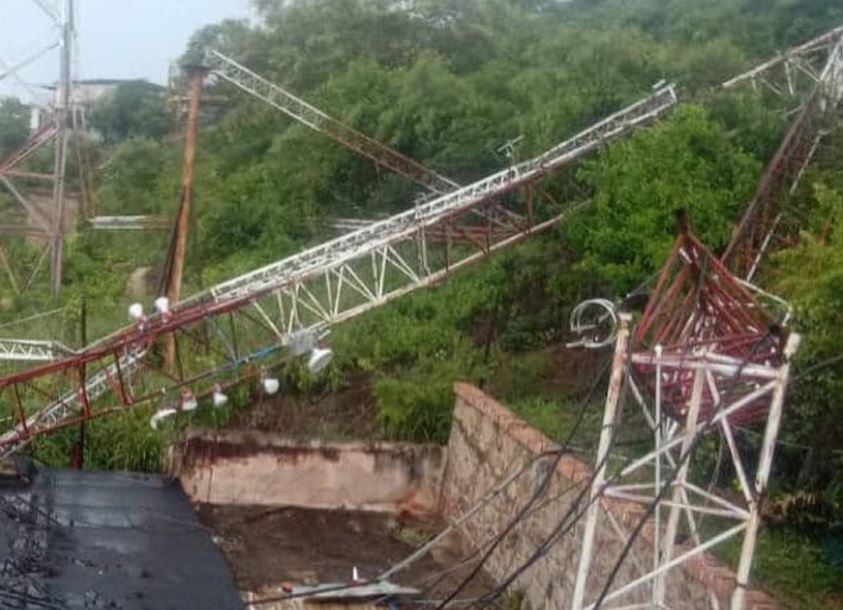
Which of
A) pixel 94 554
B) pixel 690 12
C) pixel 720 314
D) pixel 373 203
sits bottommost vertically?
pixel 94 554

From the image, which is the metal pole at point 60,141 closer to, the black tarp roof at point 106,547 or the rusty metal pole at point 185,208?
the rusty metal pole at point 185,208

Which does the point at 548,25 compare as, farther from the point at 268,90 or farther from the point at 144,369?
the point at 144,369

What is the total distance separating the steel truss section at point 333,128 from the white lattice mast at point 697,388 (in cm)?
1403

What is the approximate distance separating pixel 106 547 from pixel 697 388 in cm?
775

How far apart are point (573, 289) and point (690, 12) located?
15.2 metres

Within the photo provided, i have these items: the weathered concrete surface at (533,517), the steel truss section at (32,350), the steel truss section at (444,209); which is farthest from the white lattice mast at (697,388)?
the steel truss section at (32,350)

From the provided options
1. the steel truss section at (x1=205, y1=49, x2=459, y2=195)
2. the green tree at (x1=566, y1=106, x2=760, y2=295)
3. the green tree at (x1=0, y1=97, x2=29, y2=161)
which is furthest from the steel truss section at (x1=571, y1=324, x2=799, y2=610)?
the green tree at (x1=0, y1=97, x2=29, y2=161)

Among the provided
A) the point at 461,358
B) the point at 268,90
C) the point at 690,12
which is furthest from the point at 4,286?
the point at 690,12

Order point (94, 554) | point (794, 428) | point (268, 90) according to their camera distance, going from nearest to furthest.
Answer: point (794, 428), point (94, 554), point (268, 90)

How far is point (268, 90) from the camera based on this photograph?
25.7 meters

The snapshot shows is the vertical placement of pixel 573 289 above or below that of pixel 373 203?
below

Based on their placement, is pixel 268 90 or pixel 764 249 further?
pixel 268 90

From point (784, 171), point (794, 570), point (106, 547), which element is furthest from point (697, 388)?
point (784, 171)

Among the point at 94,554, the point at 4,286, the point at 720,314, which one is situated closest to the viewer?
the point at 720,314
